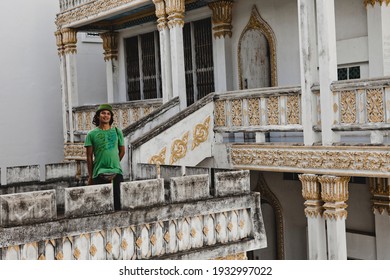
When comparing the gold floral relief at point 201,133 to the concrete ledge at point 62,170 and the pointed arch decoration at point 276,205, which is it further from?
the concrete ledge at point 62,170

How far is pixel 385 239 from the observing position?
43.8 feet

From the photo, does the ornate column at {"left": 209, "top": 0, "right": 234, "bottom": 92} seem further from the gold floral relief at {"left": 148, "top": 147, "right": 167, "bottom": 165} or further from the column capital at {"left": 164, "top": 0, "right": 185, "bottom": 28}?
the gold floral relief at {"left": 148, "top": 147, "right": 167, "bottom": 165}

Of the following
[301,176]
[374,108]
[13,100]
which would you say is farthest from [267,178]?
[13,100]

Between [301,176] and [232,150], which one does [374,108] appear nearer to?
[301,176]

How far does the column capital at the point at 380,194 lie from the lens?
43.0ft

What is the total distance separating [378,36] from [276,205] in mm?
4698

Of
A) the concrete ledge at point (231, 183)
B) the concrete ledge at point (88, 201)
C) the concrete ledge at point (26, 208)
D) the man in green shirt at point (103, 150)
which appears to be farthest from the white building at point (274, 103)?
the concrete ledge at point (26, 208)

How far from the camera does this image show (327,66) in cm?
1091

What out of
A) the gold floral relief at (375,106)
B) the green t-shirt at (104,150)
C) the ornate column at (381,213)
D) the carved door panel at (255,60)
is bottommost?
the ornate column at (381,213)

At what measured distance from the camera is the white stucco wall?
1927 cm

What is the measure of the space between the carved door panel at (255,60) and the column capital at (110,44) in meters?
5.05

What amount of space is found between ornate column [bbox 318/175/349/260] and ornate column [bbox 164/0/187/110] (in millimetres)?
4130

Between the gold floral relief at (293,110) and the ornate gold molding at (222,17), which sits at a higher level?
the ornate gold molding at (222,17)

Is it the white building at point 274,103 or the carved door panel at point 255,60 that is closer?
the white building at point 274,103
